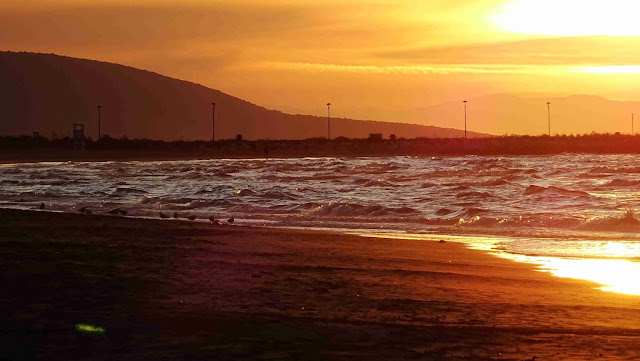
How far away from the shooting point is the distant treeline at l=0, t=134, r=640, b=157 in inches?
3807

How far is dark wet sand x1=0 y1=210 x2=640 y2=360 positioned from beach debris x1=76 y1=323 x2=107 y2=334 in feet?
0.18

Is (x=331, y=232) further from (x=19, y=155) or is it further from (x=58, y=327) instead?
(x=19, y=155)

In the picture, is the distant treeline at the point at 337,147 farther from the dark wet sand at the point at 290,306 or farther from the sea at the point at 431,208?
the dark wet sand at the point at 290,306

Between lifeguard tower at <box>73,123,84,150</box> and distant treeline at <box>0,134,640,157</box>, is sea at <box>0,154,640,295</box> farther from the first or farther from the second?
distant treeline at <box>0,134,640,157</box>

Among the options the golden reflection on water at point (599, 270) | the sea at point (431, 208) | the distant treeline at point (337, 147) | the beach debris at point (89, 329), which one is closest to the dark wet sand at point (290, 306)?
the beach debris at point (89, 329)

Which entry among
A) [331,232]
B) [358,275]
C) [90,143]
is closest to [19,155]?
[90,143]

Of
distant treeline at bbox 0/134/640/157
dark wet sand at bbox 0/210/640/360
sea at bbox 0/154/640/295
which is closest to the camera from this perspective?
dark wet sand at bbox 0/210/640/360

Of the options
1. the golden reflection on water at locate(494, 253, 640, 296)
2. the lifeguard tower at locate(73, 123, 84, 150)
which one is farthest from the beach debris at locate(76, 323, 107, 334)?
the lifeguard tower at locate(73, 123, 84, 150)

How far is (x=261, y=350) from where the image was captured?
6.75 meters

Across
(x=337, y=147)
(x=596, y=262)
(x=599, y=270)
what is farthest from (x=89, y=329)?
(x=337, y=147)

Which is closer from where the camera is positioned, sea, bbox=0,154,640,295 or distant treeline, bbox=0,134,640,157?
sea, bbox=0,154,640,295

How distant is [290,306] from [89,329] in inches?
83.1

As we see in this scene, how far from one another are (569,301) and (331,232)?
9.68 m

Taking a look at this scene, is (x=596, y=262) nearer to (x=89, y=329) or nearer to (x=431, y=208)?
(x=89, y=329)
